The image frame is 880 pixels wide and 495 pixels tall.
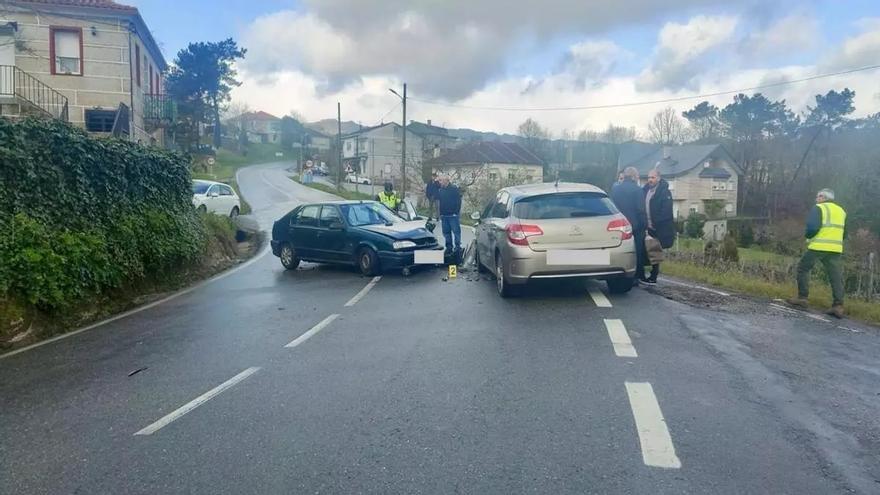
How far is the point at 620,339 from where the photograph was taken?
22.6ft

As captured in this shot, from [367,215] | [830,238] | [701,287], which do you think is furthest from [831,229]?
[367,215]

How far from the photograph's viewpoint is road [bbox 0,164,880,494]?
383 cm

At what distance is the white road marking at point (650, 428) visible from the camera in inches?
155

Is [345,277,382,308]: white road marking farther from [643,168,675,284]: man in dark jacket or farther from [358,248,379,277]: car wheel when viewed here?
[643,168,675,284]: man in dark jacket

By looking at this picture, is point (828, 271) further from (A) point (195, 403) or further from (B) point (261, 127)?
(B) point (261, 127)

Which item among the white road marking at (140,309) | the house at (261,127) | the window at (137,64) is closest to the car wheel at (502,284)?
the white road marking at (140,309)

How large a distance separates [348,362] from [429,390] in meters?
1.28

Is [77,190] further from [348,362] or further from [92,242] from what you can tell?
[348,362]

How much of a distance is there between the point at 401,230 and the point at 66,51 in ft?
61.6

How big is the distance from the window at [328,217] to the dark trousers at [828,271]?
27.2 ft

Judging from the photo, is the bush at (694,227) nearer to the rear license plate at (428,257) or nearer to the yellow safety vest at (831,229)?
the rear license plate at (428,257)

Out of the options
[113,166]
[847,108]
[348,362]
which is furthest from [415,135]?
[348,362]

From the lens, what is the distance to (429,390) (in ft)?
17.5

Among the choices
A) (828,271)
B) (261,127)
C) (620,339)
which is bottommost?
(620,339)
